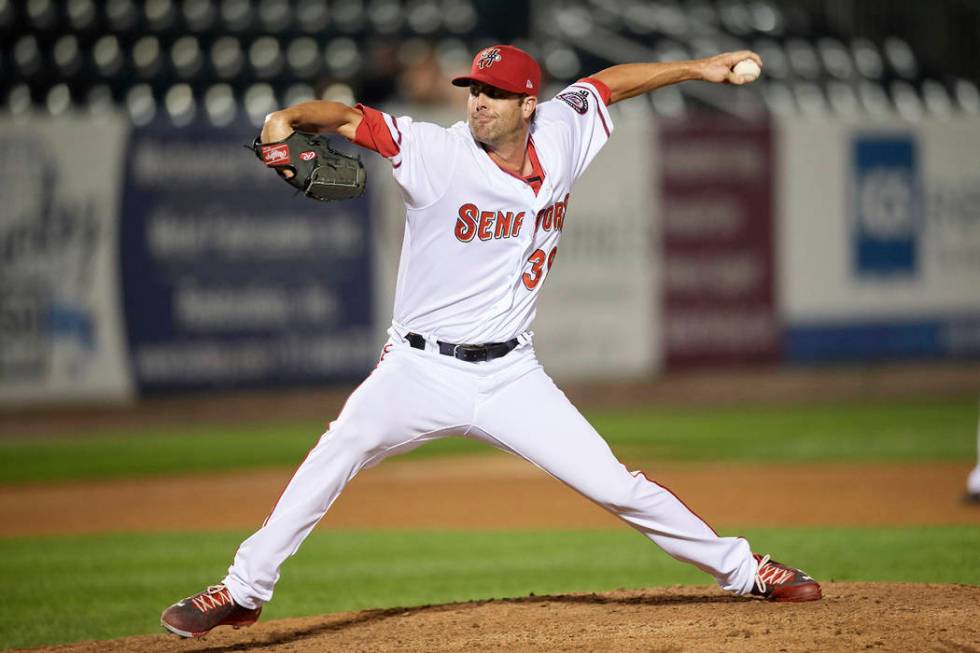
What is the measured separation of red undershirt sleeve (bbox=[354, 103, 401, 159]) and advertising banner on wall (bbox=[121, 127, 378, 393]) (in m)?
8.35

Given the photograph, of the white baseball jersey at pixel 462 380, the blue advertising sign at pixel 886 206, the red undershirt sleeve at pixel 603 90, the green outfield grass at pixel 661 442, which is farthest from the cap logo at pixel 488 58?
the blue advertising sign at pixel 886 206

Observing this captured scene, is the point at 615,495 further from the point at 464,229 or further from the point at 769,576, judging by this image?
the point at 464,229

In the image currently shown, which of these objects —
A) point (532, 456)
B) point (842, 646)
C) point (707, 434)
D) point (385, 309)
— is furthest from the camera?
point (385, 309)

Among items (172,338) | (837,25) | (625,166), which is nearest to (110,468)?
(172,338)

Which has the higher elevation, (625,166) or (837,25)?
(837,25)

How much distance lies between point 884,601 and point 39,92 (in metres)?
11.8

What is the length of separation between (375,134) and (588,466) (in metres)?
1.24

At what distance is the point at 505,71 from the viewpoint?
13.8 feet

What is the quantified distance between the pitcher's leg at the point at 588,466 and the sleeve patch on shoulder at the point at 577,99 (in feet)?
3.42

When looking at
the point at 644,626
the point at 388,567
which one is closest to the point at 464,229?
the point at 644,626

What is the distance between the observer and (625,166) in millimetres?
13789

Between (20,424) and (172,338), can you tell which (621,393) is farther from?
(20,424)

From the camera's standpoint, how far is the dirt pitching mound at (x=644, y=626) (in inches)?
156

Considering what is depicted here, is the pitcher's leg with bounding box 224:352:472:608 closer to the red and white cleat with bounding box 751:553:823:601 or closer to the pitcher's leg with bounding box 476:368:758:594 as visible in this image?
the pitcher's leg with bounding box 476:368:758:594
